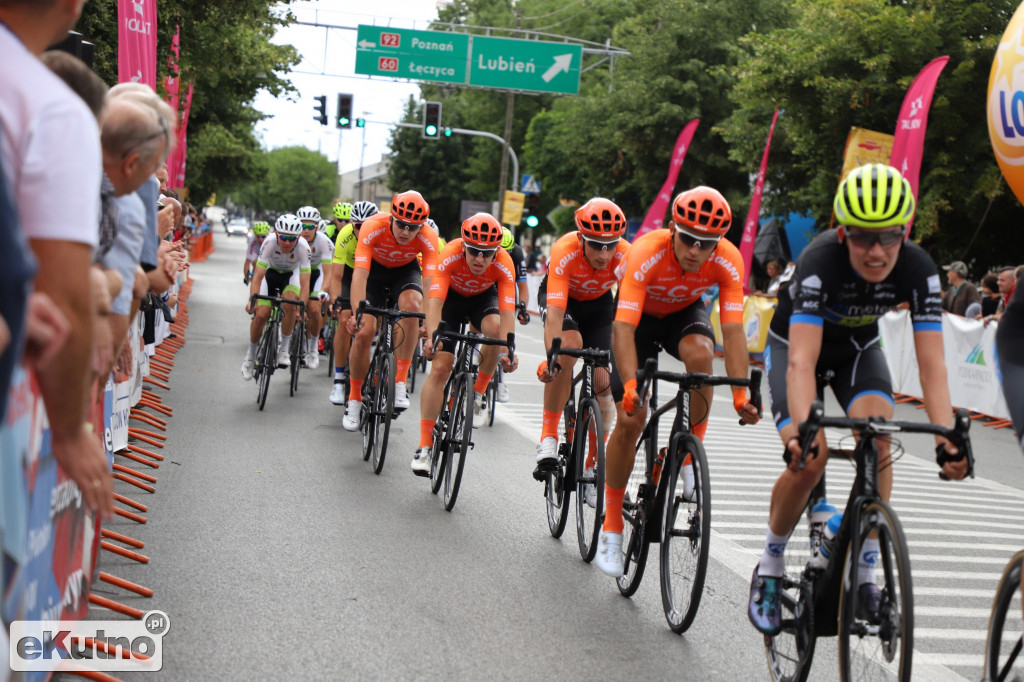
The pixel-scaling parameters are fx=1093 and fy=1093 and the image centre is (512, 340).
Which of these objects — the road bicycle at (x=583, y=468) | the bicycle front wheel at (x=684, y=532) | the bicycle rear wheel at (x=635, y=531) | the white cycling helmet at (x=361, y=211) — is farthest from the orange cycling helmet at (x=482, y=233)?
the white cycling helmet at (x=361, y=211)

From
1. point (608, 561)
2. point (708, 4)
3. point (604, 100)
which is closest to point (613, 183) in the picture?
point (604, 100)

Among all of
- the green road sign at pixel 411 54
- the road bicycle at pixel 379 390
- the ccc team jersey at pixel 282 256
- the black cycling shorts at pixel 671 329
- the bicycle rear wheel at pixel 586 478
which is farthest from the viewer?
the green road sign at pixel 411 54

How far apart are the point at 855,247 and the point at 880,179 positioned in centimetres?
28

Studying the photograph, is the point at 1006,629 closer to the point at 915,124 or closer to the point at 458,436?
the point at 458,436

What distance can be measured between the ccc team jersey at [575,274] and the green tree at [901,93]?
12529 millimetres

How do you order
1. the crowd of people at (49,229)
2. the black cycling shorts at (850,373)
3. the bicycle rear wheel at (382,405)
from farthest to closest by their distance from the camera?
the bicycle rear wheel at (382,405) < the black cycling shorts at (850,373) < the crowd of people at (49,229)

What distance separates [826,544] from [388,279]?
22.6ft

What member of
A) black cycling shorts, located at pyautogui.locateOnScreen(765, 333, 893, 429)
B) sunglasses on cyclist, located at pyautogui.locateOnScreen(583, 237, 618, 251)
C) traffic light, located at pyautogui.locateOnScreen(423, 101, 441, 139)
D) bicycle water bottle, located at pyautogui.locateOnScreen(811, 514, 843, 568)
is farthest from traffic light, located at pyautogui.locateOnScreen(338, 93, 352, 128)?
bicycle water bottle, located at pyautogui.locateOnScreen(811, 514, 843, 568)

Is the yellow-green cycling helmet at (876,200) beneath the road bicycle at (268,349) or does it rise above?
above

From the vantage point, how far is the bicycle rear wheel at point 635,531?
5688mm

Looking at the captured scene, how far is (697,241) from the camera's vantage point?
18.3 feet

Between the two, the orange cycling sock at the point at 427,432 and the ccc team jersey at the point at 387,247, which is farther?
the ccc team jersey at the point at 387,247

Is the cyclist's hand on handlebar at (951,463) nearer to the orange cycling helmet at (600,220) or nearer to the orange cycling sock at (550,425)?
the orange cycling helmet at (600,220)

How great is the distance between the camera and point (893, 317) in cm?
1664
